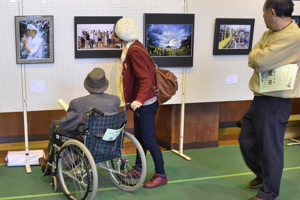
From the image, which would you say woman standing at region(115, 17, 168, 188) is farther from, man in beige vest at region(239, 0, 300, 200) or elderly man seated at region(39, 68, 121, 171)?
man in beige vest at region(239, 0, 300, 200)

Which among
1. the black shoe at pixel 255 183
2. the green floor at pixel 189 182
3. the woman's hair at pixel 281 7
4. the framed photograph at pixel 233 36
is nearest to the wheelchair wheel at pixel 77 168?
the green floor at pixel 189 182

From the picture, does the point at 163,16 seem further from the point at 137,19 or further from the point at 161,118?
the point at 161,118

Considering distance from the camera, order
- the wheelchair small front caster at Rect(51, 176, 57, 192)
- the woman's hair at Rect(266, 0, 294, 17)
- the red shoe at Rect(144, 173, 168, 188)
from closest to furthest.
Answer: the woman's hair at Rect(266, 0, 294, 17), the wheelchair small front caster at Rect(51, 176, 57, 192), the red shoe at Rect(144, 173, 168, 188)

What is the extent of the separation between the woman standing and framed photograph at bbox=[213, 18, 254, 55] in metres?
1.27

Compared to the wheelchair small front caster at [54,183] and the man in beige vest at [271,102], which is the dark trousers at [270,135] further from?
the wheelchair small front caster at [54,183]

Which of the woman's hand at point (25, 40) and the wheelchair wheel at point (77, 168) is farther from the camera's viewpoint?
the woman's hand at point (25, 40)

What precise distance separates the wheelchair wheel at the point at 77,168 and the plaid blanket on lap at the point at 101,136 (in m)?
0.09

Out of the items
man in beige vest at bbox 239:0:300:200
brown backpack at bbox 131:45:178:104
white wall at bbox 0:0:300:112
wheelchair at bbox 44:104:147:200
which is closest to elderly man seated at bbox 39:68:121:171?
wheelchair at bbox 44:104:147:200

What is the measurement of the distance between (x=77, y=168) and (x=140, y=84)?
2.77 feet

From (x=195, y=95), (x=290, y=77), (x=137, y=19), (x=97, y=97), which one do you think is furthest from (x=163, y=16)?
(x=290, y=77)

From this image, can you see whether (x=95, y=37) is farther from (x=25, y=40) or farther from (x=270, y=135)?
(x=270, y=135)

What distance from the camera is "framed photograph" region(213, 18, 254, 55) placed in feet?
13.7

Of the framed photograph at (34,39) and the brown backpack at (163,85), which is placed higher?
the framed photograph at (34,39)

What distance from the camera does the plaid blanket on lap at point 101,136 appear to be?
289 centimetres
